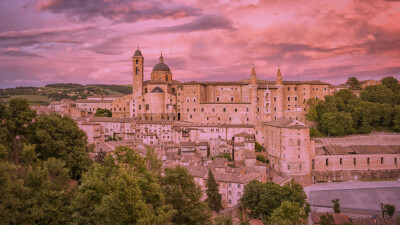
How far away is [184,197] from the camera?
1675cm

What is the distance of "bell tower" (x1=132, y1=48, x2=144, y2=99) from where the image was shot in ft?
198

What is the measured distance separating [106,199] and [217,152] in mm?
32352

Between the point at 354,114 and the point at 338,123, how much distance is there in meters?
4.15

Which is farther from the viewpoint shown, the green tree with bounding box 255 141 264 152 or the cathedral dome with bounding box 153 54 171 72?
the cathedral dome with bounding box 153 54 171 72

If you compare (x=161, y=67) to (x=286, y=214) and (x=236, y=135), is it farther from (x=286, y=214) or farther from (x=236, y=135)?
(x=286, y=214)

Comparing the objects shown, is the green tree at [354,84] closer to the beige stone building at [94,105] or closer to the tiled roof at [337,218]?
the tiled roof at [337,218]

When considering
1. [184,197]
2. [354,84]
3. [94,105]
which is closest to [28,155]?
[184,197]

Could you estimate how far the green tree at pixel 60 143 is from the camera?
23.6 m

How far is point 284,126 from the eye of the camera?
39.6m

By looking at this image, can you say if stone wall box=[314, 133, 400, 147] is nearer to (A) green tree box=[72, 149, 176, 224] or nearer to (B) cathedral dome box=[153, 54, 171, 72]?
(B) cathedral dome box=[153, 54, 171, 72]

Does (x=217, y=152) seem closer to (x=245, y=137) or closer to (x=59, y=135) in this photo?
(x=245, y=137)

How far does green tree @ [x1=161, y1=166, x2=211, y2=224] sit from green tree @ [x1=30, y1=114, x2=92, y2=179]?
8447mm

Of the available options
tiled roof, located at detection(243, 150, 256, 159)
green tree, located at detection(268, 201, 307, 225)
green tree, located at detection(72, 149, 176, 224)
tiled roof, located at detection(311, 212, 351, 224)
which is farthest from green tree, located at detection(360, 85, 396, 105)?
green tree, located at detection(72, 149, 176, 224)

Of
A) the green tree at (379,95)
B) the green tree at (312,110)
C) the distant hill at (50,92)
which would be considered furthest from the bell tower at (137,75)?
the green tree at (379,95)
